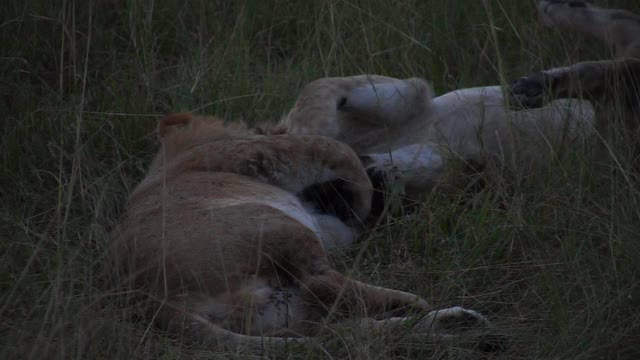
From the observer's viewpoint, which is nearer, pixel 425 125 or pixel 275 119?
pixel 425 125

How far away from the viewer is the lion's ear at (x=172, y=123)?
4316mm

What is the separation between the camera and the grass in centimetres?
312

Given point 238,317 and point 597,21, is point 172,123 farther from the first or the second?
point 597,21

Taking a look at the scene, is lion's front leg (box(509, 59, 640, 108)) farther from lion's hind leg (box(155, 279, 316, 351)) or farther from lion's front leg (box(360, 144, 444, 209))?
lion's hind leg (box(155, 279, 316, 351))

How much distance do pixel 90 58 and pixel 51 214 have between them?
1.49 meters

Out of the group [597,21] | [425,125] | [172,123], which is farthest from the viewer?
[597,21]

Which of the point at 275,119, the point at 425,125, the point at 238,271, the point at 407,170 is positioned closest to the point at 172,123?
the point at 275,119

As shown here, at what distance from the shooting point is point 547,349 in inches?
120

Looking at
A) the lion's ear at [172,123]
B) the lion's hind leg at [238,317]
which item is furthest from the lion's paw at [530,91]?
the lion's hind leg at [238,317]

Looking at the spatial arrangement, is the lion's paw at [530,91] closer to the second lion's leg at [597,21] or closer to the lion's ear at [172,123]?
the second lion's leg at [597,21]

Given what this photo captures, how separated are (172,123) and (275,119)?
845 mm

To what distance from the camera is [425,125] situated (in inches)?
188

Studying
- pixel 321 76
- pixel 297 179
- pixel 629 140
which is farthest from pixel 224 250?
pixel 321 76

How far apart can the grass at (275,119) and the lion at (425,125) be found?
0.20 meters
